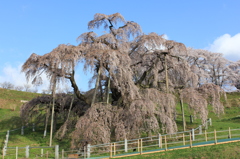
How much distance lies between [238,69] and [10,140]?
2467 inches

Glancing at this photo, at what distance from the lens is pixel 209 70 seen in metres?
66.5

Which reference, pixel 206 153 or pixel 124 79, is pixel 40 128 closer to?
pixel 124 79

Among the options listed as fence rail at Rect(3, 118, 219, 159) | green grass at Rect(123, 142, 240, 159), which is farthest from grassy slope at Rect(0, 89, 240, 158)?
fence rail at Rect(3, 118, 219, 159)

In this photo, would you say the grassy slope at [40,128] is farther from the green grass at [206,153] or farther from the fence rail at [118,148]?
the fence rail at [118,148]

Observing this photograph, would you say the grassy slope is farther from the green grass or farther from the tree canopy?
the tree canopy

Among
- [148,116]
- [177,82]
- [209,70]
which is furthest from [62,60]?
[209,70]

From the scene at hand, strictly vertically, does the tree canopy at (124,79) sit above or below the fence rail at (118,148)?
above

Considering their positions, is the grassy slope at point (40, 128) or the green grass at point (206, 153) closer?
the green grass at point (206, 153)

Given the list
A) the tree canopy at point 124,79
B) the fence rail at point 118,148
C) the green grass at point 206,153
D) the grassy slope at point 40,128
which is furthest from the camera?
the tree canopy at point 124,79

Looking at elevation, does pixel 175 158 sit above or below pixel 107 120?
below

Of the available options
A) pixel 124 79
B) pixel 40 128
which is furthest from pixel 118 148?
pixel 40 128

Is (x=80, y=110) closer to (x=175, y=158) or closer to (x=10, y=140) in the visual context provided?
(x=10, y=140)

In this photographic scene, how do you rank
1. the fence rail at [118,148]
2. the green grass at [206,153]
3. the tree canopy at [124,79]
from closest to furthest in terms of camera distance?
the green grass at [206,153]
the fence rail at [118,148]
the tree canopy at [124,79]

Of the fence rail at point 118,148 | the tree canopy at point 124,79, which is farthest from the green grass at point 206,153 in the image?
the tree canopy at point 124,79
